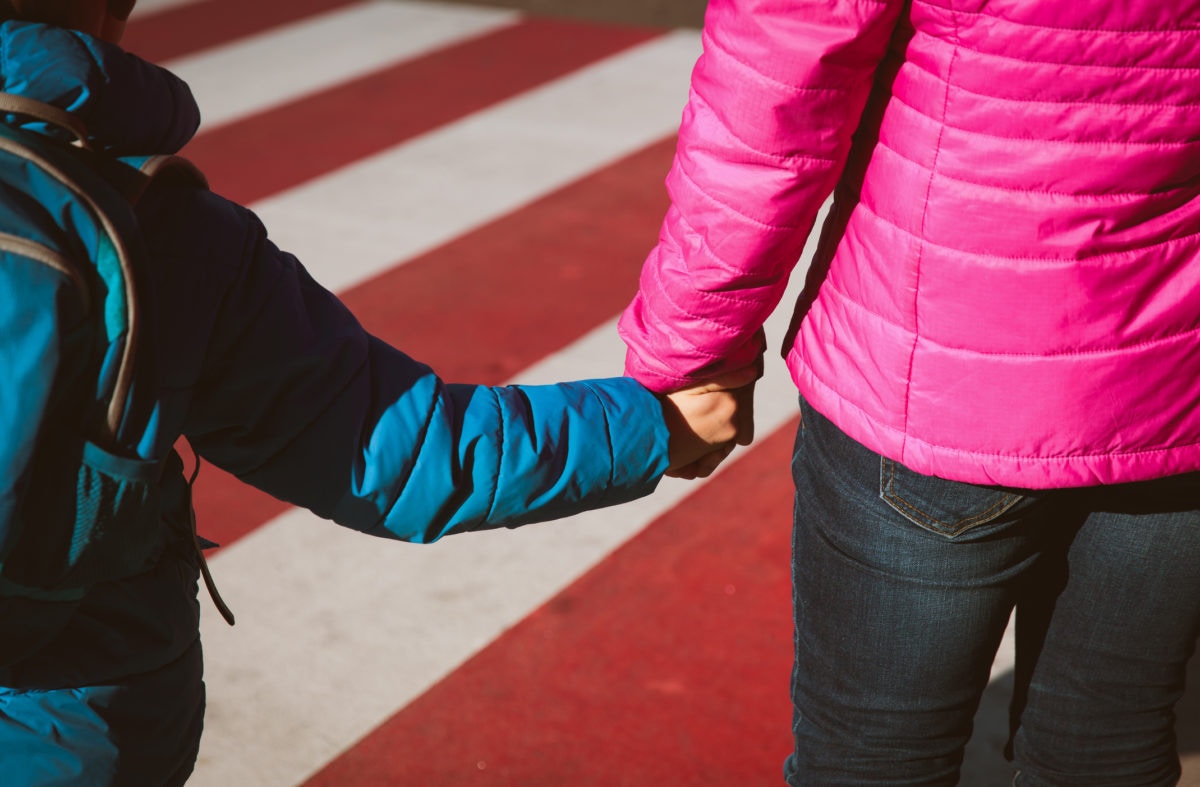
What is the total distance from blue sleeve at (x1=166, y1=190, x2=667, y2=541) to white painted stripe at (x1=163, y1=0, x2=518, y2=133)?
5296 mm

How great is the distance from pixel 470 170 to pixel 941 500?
4.73 m

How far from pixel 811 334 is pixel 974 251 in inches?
11.2

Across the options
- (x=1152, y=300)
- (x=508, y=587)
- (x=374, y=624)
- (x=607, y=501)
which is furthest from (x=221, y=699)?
(x=1152, y=300)

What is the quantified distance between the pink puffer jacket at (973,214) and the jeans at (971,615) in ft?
0.26

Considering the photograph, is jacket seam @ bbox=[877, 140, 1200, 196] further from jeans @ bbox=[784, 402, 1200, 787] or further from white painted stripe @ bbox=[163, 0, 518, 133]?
white painted stripe @ bbox=[163, 0, 518, 133]

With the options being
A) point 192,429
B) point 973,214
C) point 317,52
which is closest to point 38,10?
point 192,429

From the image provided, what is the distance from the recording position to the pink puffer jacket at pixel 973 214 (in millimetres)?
1398

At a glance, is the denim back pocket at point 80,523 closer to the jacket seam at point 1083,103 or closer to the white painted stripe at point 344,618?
the jacket seam at point 1083,103

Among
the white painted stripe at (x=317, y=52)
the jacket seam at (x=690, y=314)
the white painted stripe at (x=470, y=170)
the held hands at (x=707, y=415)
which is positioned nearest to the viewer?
the jacket seam at (x=690, y=314)

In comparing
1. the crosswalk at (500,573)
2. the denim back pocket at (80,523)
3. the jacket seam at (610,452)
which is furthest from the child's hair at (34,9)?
the crosswalk at (500,573)

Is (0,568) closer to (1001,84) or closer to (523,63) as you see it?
(1001,84)

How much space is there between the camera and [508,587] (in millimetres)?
3373

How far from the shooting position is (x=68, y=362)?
4.03ft

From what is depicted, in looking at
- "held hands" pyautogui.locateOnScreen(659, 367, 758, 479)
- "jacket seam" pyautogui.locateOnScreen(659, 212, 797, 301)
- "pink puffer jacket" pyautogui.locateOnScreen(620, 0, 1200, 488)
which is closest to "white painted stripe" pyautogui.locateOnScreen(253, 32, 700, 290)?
"held hands" pyautogui.locateOnScreen(659, 367, 758, 479)
